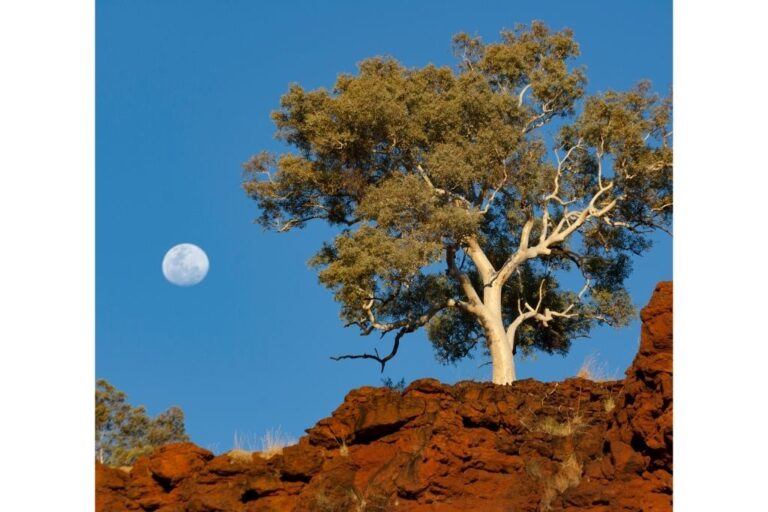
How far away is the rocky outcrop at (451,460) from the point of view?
48.1 feet

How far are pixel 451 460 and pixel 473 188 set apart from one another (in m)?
15.5

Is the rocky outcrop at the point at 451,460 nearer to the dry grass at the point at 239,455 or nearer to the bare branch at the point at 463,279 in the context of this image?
the dry grass at the point at 239,455

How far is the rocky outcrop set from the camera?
14.7 meters

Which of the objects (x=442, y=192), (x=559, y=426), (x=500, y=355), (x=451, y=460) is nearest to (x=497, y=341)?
(x=500, y=355)

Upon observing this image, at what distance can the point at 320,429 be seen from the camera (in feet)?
56.5

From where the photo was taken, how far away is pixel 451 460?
50.5ft

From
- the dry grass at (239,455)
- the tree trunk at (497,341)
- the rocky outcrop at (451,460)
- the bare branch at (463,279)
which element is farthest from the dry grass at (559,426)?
the bare branch at (463,279)

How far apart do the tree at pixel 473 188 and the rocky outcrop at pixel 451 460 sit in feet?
32.1
